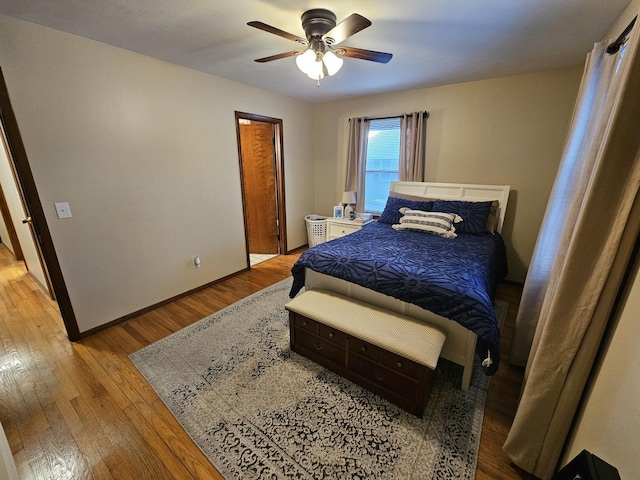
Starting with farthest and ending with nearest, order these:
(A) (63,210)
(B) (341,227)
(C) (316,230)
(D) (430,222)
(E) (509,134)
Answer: (C) (316,230), (B) (341,227), (E) (509,134), (D) (430,222), (A) (63,210)

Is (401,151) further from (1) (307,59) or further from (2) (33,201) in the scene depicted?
(2) (33,201)

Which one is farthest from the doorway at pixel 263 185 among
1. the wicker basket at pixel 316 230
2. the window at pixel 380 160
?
the window at pixel 380 160

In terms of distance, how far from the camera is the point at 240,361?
1970mm

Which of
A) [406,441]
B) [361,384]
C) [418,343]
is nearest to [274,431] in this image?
[361,384]

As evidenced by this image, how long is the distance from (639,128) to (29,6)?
10.1ft

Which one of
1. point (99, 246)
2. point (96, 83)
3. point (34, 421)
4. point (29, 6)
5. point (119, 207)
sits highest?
point (29, 6)

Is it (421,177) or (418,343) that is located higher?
(421,177)

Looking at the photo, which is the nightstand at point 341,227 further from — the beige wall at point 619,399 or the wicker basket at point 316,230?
the beige wall at point 619,399

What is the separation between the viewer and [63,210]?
6.64 ft

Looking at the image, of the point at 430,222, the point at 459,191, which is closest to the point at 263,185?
the point at 430,222

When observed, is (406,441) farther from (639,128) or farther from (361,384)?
(639,128)

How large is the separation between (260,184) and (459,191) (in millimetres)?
2763

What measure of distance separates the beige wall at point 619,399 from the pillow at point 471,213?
6.27ft

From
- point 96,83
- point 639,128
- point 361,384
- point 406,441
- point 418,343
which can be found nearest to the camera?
point 639,128
